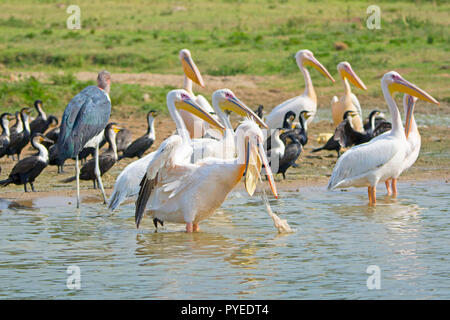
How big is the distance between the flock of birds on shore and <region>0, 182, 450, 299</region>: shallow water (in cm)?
31

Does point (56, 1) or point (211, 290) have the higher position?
point (56, 1)

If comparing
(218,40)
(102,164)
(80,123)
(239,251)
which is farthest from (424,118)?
(218,40)

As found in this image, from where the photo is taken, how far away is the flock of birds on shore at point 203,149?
722 cm

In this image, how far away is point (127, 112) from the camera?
53.2 feet

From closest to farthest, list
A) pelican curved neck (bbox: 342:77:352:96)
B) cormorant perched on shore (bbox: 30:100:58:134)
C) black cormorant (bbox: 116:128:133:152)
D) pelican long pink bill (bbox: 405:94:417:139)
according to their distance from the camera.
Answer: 1. pelican long pink bill (bbox: 405:94:417:139)
2. black cormorant (bbox: 116:128:133:152)
3. pelican curved neck (bbox: 342:77:352:96)
4. cormorant perched on shore (bbox: 30:100:58:134)

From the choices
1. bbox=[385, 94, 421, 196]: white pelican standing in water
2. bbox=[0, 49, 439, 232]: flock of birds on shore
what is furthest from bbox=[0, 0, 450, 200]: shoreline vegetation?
bbox=[385, 94, 421, 196]: white pelican standing in water

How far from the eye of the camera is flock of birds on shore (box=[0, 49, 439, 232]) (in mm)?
7219

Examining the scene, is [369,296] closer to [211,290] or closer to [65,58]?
[211,290]

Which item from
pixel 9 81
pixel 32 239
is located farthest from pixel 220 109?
pixel 9 81

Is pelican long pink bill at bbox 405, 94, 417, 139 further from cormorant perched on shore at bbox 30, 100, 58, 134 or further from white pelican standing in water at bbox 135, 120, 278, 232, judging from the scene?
cormorant perched on shore at bbox 30, 100, 58, 134

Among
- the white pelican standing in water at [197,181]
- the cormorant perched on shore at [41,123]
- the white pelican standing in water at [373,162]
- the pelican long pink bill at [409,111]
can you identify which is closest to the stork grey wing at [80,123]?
the white pelican standing in water at [197,181]

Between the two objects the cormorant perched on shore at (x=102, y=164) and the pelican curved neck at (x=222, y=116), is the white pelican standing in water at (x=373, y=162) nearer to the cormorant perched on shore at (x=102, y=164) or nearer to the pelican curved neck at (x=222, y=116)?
the pelican curved neck at (x=222, y=116)

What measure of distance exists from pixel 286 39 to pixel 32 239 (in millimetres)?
18814

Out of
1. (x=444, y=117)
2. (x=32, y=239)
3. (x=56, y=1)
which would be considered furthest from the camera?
(x=56, y=1)
